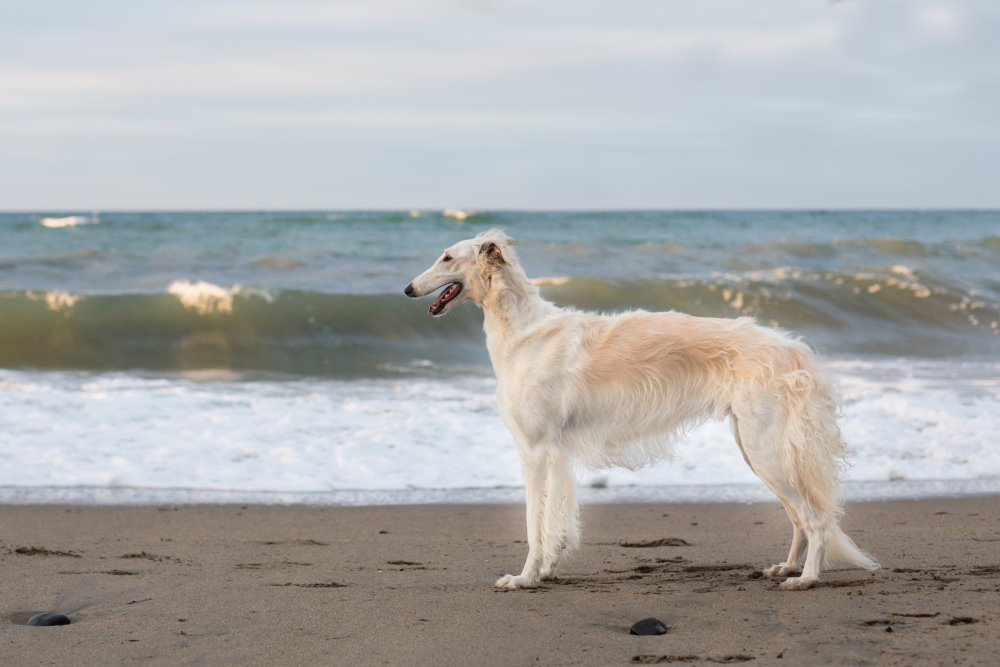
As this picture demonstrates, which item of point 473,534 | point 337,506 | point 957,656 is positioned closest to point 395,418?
point 337,506

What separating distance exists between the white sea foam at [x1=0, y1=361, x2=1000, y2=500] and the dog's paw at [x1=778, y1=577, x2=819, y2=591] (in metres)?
2.15

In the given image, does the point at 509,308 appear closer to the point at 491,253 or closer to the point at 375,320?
Answer: the point at 491,253

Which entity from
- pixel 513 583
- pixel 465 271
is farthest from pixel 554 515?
pixel 465 271

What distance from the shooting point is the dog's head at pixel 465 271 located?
17.0 feet

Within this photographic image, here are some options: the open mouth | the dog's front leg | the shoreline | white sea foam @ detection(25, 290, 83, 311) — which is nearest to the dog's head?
the open mouth

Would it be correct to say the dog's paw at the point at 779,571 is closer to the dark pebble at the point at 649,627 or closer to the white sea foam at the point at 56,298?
the dark pebble at the point at 649,627

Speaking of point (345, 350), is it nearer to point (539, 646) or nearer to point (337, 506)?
point (337, 506)

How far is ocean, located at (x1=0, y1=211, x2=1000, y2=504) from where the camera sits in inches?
302

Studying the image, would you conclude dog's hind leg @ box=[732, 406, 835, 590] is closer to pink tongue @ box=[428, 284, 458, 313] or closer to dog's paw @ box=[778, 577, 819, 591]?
dog's paw @ box=[778, 577, 819, 591]

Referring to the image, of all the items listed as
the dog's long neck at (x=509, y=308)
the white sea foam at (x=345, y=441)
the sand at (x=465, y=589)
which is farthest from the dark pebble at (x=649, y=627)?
the white sea foam at (x=345, y=441)

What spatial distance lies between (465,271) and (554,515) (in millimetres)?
1325

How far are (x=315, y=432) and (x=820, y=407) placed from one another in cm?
495

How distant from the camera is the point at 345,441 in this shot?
334 inches

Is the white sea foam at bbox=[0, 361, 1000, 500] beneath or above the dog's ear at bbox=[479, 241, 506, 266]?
beneath
